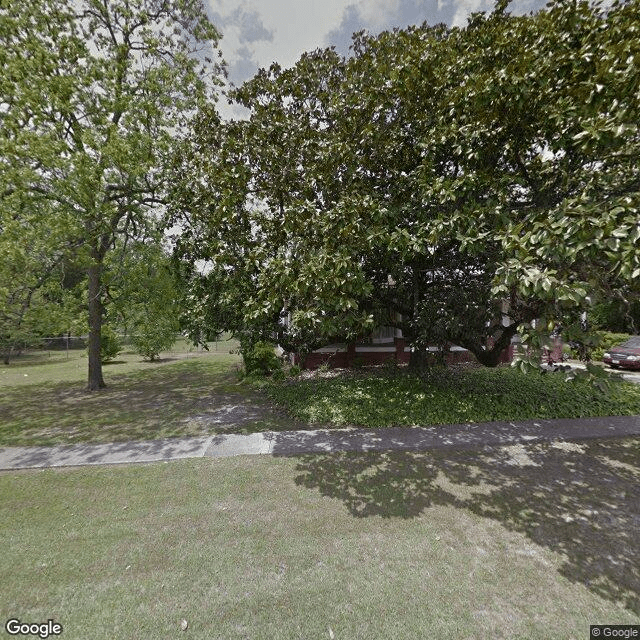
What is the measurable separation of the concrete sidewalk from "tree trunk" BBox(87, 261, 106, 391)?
539 cm

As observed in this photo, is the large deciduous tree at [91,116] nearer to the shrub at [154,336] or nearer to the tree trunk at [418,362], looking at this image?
the shrub at [154,336]

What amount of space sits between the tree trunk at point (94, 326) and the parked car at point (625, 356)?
20.7 metres

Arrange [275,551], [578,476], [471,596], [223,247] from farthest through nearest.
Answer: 1. [223,247]
2. [578,476]
3. [275,551]
4. [471,596]

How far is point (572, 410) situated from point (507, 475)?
405cm

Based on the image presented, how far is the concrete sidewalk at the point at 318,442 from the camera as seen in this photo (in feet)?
17.6

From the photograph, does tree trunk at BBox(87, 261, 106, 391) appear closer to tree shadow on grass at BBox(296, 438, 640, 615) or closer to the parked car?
tree shadow on grass at BBox(296, 438, 640, 615)

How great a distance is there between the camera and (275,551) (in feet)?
10.5

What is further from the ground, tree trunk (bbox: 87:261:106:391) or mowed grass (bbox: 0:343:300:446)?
tree trunk (bbox: 87:261:106:391)

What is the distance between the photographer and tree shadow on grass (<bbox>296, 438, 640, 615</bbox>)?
315 centimetres

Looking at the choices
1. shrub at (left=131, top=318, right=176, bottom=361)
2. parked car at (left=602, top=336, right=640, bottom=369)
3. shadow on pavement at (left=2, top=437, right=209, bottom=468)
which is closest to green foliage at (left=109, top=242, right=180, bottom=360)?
shrub at (left=131, top=318, right=176, bottom=361)

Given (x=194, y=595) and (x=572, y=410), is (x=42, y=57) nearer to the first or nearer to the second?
(x=194, y=595)

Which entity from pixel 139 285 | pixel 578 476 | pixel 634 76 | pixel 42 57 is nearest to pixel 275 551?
pixel 578 476

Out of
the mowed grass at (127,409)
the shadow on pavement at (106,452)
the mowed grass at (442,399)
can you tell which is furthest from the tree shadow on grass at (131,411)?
the mowed grass at (442,399)

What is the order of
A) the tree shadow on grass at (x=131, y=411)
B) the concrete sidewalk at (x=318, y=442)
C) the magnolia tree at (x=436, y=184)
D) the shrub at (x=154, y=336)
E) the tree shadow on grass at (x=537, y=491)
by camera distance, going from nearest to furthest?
the tree shadow on grass at (x=537, y=491)
the magnolia tree at (x=436, y=184)
the concrete sidewalk at (x=318, y=442)
the tree shadow on grass at (x=131, y=411)
the shrub at (x=154, y=336)
